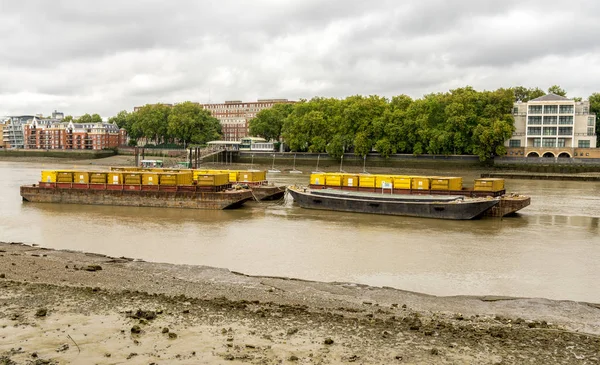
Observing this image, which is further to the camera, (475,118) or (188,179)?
(475,118)

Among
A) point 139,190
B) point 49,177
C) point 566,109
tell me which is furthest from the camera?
point 566,109

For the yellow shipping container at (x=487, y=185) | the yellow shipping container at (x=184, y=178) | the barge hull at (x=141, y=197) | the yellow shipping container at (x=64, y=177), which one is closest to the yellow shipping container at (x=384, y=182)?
the yellow shipping container at (x=487, y=185)

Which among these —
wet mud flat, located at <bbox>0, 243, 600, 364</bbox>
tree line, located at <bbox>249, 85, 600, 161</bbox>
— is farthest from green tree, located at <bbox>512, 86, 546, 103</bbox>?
wet mud flat, located at <bbox>0, 243, 600, 364</bbox>

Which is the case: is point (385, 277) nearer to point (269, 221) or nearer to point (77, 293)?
point (77, 293)

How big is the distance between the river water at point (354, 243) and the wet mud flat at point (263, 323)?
9.40ft

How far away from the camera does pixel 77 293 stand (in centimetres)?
1521

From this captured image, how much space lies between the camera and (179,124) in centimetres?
13700

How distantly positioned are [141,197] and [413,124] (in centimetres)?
6231

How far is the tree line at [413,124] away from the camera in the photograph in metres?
89.8

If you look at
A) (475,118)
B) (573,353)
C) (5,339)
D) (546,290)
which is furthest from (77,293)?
(475,118)

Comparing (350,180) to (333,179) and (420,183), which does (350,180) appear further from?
(420,183)

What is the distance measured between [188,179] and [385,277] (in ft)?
88.3

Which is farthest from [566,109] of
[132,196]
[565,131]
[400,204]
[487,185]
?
[132,196]

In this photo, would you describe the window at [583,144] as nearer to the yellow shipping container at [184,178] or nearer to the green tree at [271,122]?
the green tree at [271,122]
